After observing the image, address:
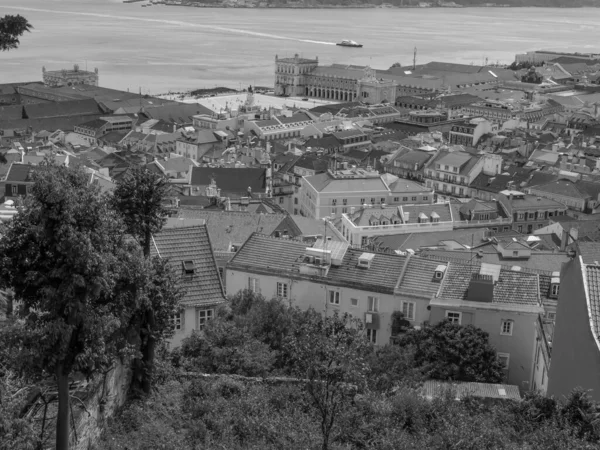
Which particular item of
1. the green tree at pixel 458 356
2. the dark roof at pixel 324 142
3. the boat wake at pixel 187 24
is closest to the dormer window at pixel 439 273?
the green tree at pixel 458 356

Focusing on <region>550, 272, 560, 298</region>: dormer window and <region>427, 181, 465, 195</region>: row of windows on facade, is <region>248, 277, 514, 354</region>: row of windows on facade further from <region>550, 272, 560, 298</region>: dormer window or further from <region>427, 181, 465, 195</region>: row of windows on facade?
<region>427, 181, 465, 195</region>: row of windows on facade

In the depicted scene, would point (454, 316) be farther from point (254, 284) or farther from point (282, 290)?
point (254, 284)

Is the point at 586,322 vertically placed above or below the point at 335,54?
above

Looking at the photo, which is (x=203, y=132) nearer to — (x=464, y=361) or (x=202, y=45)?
(x=464, y=361)

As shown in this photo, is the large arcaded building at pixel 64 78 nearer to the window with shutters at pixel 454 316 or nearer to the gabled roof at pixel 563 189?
the gabled roof at pixel 563 189

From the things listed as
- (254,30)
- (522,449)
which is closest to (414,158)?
(522,449)

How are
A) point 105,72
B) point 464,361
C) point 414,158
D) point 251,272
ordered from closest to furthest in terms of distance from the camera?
point 464,361, point 251,272, point 414,158, point 105,72

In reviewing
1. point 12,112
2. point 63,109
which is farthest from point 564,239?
point 12,112
